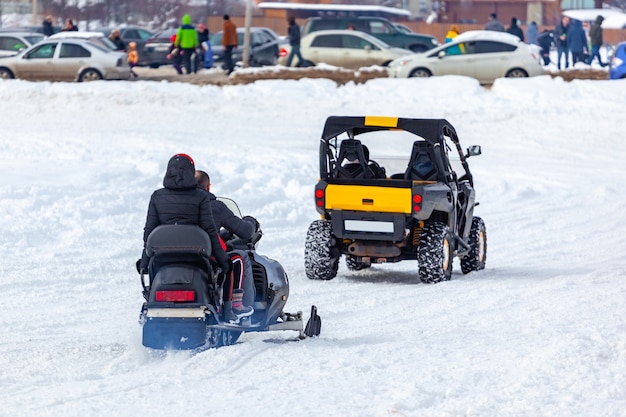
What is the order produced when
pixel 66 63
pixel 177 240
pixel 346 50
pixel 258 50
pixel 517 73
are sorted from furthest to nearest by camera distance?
1. pixel 258 50
2. pixel 346 50
3. pixel 66 63
4. pixel 517 73
5. pixel 177 240

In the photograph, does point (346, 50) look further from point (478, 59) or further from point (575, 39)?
point (575, 39)

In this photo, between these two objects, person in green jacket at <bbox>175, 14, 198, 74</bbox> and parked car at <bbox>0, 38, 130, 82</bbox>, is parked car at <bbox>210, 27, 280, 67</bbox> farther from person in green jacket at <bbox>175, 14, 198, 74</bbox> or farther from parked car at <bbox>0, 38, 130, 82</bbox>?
parked car at <bbox>0, 38, 130, 82</bbox>

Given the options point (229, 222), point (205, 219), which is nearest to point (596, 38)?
point (229, 222)

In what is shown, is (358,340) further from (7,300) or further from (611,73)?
(611,73)

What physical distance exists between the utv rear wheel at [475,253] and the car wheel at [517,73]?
17.9 meters

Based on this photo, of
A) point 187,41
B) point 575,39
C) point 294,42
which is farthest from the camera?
point 575,39

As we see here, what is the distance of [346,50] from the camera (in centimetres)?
3369

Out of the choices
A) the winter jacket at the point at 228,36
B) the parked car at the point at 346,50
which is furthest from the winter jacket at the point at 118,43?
the parked car at the point at 346,50

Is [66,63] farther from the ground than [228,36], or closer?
closer

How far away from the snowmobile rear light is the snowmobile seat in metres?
4.87

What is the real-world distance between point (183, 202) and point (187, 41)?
24945 mm

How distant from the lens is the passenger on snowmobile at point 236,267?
7.73 metres

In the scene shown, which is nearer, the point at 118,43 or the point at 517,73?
the point at 517,73

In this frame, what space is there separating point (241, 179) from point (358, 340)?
9816 mm
